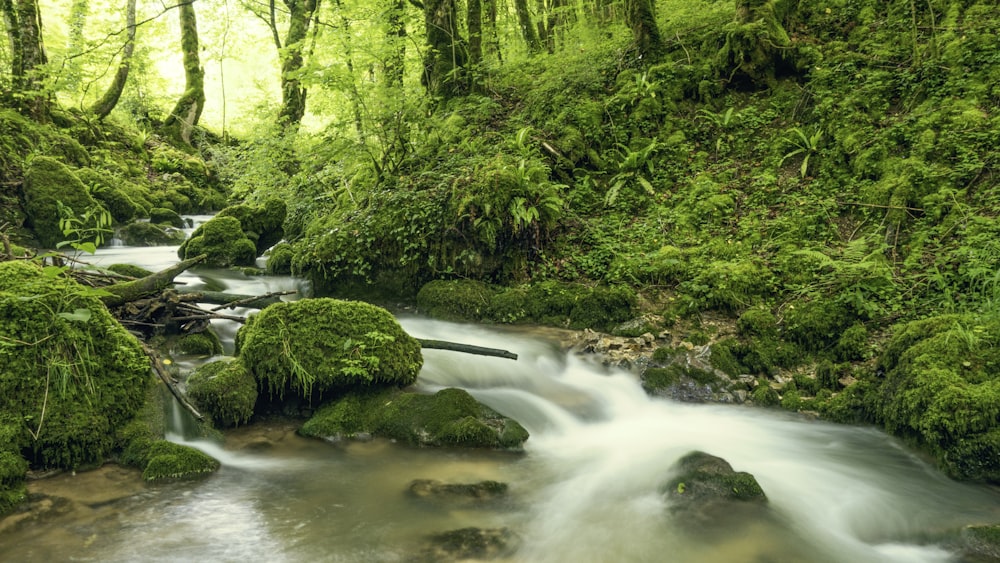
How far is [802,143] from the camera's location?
8.25 meters

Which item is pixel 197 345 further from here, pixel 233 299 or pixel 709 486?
pixel 709 486

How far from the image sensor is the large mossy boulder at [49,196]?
1033cm

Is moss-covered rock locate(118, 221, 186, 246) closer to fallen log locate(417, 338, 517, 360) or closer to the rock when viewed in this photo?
fallen log locate(417, 338, 517, 360)

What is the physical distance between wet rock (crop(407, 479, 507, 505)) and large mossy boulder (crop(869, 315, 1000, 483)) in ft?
11.0

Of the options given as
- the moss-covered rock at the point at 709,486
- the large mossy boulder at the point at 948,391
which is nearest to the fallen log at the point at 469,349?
the moss-covered rock at the point at 709,486

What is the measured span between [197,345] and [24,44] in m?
Result: 11.1

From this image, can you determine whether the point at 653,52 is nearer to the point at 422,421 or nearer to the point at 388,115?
the point at 388,115

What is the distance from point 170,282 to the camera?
213 inches

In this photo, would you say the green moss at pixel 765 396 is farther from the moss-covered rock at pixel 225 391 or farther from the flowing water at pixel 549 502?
the moss-covered rock at pixel 225 391

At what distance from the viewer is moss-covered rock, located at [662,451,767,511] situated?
3.69 meters

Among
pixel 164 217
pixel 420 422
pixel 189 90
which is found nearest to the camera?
pixel 420 422

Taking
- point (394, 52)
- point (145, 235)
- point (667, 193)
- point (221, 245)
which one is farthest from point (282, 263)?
point (667, 193)

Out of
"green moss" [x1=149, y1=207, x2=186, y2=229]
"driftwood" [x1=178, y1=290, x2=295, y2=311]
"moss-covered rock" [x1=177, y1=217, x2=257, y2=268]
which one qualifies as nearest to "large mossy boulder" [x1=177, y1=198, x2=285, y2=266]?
"moss-covered rock" [x1=177, y1=217, x2=257, y2=268]

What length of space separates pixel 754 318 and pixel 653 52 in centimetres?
678
